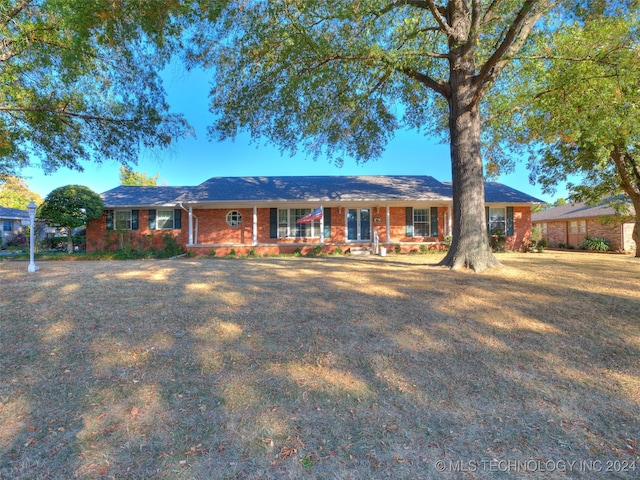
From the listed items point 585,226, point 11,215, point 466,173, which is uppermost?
point 11,215

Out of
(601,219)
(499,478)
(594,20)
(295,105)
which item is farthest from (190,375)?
(601,219)

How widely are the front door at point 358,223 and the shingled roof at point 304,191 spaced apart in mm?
1013

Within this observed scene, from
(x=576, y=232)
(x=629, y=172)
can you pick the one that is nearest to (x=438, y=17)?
(x=629, y=172)

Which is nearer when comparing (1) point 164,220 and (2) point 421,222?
(2) point 421,222

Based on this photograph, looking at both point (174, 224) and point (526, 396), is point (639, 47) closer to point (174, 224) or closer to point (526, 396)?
point (526, 396)

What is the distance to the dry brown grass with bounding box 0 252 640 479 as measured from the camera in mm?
2186

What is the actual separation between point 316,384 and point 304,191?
13849 mm

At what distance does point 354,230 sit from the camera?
1617 cm

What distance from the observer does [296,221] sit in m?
16.0

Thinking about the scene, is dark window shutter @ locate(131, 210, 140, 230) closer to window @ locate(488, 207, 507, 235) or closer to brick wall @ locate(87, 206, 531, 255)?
brick wall @ locate(87, 206, 531, 255)

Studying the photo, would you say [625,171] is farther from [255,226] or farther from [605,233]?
[255,226]

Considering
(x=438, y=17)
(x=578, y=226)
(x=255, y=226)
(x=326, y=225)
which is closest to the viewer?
(x=438, y=17)

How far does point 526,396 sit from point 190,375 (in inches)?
130

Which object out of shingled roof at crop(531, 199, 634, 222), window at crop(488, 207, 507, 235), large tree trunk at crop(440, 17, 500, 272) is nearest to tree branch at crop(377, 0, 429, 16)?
large tree trunk at crop(440, 17, 500, 272)
